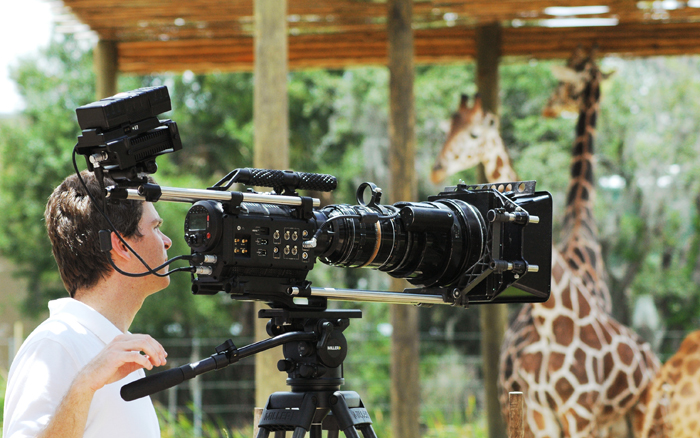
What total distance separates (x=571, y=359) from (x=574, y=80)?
5.69 feet

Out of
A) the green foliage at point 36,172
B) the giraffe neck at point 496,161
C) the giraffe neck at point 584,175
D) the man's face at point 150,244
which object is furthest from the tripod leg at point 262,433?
the green foliage at point 36,172

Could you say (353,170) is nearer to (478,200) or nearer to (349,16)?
(349,16)

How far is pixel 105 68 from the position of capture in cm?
532

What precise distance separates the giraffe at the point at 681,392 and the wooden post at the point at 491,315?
1.03m

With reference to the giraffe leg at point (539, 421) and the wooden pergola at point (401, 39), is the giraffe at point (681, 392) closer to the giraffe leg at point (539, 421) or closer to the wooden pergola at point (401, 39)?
the giraffe leg at point (539, 421)

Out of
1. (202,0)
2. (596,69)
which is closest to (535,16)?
(596,69)

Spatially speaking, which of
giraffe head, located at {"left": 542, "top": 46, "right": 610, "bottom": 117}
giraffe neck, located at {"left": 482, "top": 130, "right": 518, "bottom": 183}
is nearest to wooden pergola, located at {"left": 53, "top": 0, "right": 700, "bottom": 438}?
giraffe head, located at {"left": 542, "top": 46, "right": 610, "bottom": 117}

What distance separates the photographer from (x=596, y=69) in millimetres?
4734

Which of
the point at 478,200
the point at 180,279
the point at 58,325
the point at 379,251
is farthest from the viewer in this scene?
the point at 180,279

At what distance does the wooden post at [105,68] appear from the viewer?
528cm

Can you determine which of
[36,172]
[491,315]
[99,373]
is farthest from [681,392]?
[36,172]

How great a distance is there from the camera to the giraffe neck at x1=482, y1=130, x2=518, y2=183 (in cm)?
428

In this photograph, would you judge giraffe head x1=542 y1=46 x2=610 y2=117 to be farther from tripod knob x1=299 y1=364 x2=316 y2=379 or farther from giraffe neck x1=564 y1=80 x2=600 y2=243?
tripod knob x1=299 y1=364 x2=316 y2=379

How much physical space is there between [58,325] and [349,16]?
12.1ft
